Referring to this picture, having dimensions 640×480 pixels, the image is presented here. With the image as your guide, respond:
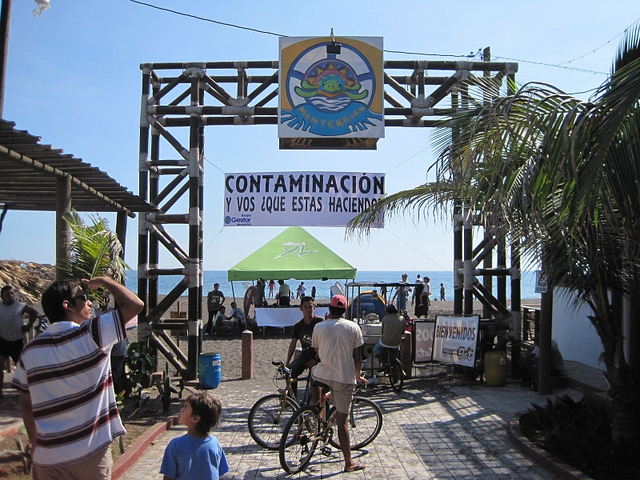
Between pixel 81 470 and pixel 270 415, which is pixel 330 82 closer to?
pixel 270 415

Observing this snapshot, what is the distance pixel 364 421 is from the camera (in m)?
8.71

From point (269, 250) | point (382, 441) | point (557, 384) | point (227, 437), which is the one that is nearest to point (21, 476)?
point (227, 437)

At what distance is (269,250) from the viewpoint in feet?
80.6

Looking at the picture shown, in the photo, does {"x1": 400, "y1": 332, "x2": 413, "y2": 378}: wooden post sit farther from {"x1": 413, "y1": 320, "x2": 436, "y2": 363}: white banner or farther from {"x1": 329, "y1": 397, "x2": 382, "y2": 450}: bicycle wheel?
{"x1": 329, "y1": 397, "x2": 382, "y2": 450}: bicycle wheel

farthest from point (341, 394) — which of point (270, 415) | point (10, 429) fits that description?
point (10, 429)

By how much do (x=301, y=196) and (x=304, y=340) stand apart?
5.72 meters

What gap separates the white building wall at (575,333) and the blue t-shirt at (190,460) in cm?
1169

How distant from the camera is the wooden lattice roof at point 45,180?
714 cm

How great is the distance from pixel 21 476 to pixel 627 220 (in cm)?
617

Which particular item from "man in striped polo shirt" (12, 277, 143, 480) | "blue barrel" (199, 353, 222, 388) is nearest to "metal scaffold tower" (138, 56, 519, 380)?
"blue barrel" (199, 353, 222, 388)

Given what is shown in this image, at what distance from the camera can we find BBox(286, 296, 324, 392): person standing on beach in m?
9.15

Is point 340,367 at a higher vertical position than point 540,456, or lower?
higher

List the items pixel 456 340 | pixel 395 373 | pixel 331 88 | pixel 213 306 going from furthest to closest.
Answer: pixel 213 306, pixel 456 340, pixel 331 88, pixel 395 373

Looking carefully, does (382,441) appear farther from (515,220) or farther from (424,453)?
(515,220)
